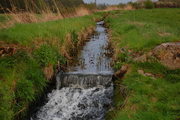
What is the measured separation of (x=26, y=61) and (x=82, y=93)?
2.14 m

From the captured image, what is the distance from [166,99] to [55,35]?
6026 mm

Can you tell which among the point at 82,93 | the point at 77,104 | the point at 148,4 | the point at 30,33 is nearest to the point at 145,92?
the point at 77,104

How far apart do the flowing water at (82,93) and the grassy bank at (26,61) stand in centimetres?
52

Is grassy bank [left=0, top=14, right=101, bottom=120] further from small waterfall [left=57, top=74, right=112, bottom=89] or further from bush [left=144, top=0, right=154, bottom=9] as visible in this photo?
bush [left=144, top=0, right=154, bottom=9]

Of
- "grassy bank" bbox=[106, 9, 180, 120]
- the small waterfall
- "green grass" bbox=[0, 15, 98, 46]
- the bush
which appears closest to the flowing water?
the small waterfall

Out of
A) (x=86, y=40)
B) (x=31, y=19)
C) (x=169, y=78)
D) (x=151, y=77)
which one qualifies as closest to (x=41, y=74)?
(x=151, y=77)

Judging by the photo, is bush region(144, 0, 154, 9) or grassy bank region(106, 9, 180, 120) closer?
grassy bank region(106, 9, 180, 120)

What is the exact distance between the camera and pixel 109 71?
31.1 feet

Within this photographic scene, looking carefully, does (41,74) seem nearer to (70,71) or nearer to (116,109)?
(70,71)

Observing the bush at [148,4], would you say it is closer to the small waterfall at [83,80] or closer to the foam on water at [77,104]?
the small waterfall at [83,80]

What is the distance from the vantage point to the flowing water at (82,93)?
6977 millimetres

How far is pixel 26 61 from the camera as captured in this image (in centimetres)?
753

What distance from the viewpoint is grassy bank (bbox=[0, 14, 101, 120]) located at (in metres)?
6.09

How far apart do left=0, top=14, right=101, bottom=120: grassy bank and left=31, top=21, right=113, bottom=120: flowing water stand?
522 millimetres
